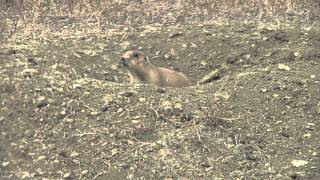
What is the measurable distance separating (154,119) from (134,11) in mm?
3717

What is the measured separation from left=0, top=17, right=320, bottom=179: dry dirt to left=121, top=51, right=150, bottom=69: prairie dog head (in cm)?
20

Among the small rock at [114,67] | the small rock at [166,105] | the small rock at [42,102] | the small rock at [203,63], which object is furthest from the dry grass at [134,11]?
the small rock at [166,105]

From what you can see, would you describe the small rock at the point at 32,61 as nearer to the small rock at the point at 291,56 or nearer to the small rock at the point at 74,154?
the small rock at the point at 74,154

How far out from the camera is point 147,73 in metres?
7.30

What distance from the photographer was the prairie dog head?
714 cm

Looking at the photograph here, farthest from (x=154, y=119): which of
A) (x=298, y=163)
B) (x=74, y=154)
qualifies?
(x=298, y=163)

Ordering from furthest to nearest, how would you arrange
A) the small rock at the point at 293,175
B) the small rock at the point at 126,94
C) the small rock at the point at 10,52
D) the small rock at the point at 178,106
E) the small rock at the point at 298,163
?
the small rock at the point at 10,52
the small rock at the point at 126,94
the small rock at the point at 178,106
the small rock at the point at 298,163
the small rock at the point at 293,175

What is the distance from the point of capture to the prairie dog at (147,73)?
6996 millimetres

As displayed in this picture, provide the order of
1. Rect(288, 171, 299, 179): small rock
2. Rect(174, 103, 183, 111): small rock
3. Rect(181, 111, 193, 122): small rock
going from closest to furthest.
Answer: Rect(288, 171, 299, 179): small rock < Rect(181, 111, 193, 122): small rock < Rect(174, 103, 183, 111): small rock

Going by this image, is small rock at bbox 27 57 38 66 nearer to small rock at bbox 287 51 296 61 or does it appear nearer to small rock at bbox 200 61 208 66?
small rock at bbox 200 61 208 66

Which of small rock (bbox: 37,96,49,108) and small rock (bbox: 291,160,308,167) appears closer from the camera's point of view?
small rock (bbox: 291,160,308,167)

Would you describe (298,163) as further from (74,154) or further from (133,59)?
(133,59)

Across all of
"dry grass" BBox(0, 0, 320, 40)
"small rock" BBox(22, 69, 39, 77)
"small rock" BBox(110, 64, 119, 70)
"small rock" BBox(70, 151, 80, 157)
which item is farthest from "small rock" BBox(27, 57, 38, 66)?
"small rock" BBox(70, 151, 80, 157)

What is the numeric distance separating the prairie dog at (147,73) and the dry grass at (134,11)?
1196 mm
